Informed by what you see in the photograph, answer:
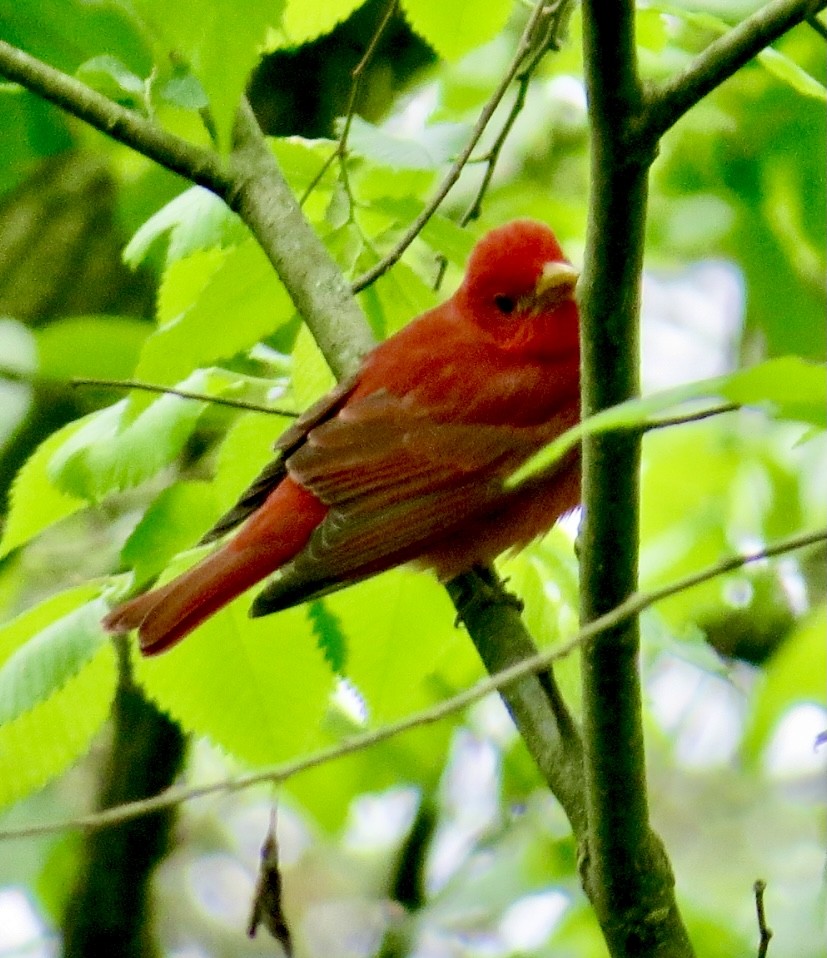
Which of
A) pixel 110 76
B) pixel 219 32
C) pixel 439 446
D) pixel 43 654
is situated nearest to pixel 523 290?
pixel 439 446

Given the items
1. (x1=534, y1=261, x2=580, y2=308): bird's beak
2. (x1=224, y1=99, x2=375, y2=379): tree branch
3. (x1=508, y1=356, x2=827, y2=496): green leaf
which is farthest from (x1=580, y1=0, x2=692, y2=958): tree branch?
(x1=534, y1=261, x2=580, y2=308): bird's beak

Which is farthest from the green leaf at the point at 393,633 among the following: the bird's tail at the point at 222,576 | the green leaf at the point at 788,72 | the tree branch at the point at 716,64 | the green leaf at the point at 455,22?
the tree branch at the point at 716,64

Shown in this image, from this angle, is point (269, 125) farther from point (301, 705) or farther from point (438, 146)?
point (301, 705)

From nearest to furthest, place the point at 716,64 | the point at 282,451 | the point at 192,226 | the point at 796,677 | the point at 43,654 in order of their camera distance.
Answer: the point at 716,64 → the point at 43,654 → the point at 192,226 → the point at 282,451 → the point at 796,677

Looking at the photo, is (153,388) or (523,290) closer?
(153,388)

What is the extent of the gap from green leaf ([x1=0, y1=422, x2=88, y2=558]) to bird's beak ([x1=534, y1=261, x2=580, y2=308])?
4.30ft

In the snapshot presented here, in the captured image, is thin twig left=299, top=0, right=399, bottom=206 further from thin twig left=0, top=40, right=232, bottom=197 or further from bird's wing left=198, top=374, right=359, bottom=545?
bird's wing left=198, top=374, right=359, bottom=545

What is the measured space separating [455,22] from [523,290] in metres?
1.23

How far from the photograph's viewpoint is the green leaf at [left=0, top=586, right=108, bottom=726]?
1999 millimetres

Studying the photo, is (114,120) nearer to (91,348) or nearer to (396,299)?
(91,348)

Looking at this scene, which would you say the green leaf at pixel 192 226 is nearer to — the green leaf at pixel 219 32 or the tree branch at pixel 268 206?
the tree branch at pixel 268 206

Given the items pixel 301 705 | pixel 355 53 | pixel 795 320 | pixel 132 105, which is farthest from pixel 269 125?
pixel 301 705

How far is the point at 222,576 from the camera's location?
8.62ft

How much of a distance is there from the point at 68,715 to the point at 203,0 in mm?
1262
